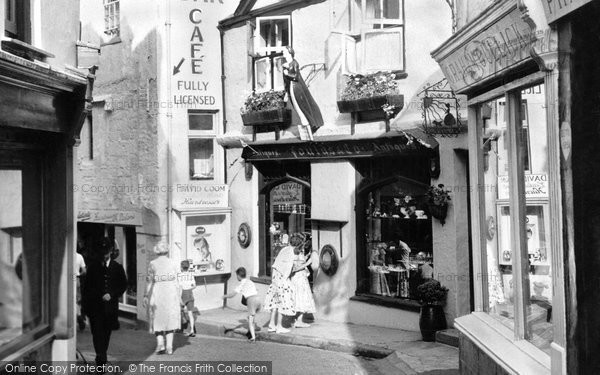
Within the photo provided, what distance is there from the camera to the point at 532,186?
582 centimetres

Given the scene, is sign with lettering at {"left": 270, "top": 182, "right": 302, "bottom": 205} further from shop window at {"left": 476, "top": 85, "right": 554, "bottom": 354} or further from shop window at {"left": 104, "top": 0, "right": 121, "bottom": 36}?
shop window at {"left": 476, "top": 85, "right": 554, "bottom": 354}

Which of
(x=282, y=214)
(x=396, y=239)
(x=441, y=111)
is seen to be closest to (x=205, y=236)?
(x=282, y=214)

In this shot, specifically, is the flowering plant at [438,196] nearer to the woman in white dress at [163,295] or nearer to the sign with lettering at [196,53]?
the woman in white dress at [163,295]

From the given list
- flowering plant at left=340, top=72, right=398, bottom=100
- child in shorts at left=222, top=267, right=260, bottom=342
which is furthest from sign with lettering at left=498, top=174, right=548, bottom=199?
child in shorts at left=222, top=267, right=260, bottom=342

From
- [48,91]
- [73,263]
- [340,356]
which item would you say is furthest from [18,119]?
[340,356]

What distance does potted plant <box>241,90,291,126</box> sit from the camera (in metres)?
14.7

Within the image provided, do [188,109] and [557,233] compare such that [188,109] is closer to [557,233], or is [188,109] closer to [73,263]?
[73,263]

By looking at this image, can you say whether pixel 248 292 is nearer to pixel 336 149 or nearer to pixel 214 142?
pixel 336 149

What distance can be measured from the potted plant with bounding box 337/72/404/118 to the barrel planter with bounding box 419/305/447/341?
3407 mm

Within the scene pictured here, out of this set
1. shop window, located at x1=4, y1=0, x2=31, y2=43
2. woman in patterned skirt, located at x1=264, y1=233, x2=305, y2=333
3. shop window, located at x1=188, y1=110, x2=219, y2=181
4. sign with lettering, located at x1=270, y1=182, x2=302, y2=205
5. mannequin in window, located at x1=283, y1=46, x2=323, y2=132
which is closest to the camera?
shop window, located at x1=4, y1=0, x2=31, y2=43

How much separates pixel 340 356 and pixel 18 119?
6.24m

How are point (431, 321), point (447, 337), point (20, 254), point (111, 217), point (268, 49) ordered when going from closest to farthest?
point (20, 254), point (447, 337), point (431, 321), point (268, 49), point (111, 217)

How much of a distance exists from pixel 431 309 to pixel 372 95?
3847 millimetres

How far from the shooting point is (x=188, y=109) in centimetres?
1623
